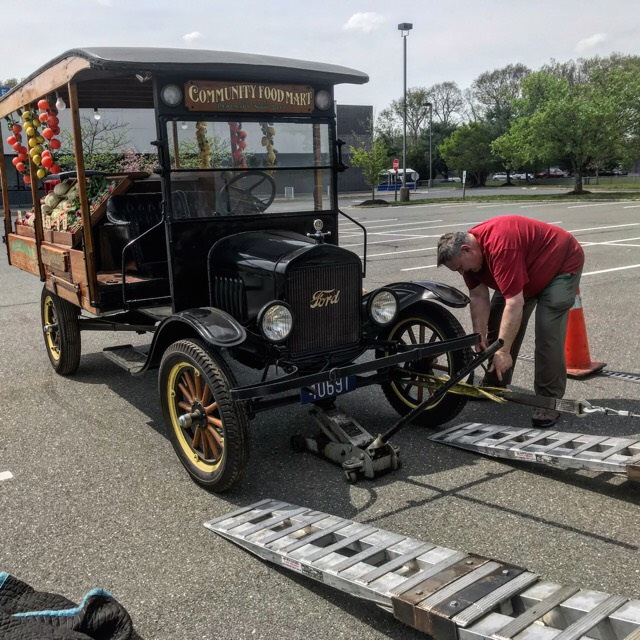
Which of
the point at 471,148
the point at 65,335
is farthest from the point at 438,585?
the point at 471,148

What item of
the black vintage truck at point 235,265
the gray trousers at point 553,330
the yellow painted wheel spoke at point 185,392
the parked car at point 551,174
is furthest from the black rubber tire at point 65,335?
the parked car at point 551,174

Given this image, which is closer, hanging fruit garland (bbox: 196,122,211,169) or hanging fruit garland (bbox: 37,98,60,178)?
hanging fruit garland (bbox: 196,122,211,169)

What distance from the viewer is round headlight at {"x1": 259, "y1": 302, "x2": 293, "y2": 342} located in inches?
151

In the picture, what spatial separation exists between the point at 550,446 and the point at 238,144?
2812mm

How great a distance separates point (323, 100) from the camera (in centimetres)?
492

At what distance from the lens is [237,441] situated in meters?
3.65

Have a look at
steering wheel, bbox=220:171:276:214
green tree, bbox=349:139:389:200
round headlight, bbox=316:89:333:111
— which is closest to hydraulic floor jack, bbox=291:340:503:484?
steering wheel, bbox=220:171:276:214

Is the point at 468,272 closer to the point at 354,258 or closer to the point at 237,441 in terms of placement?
the point at 354,258

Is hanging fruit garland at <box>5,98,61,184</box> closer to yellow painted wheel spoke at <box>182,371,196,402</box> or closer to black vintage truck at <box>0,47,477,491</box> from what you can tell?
black vintage truck at <box>0,47,477,491</box>

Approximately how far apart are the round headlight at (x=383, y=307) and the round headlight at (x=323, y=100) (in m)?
1.51

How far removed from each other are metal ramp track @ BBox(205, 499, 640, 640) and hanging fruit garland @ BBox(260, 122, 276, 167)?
261cm

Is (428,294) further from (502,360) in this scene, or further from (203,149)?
(203,149)

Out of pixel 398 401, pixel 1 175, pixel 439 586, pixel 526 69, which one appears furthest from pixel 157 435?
pixel 526 69

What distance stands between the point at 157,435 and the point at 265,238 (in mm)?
1594
